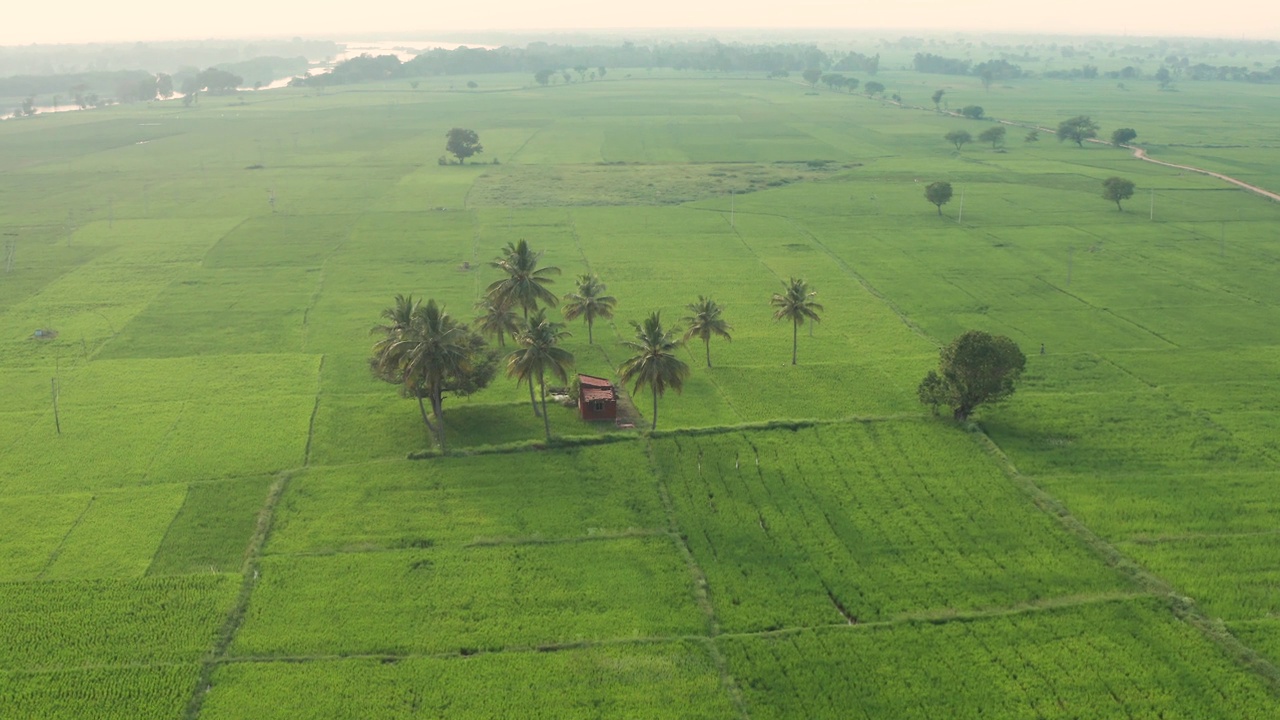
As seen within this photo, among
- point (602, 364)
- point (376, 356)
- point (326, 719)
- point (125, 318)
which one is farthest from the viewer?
point (125, 318)

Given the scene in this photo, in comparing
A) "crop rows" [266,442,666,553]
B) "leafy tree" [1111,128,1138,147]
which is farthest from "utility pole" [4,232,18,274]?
"leafy tree" [1111,128,1138,147]

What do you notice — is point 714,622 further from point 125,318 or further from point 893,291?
point 125,318

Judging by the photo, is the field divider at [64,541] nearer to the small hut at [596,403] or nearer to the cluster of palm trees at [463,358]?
the cluster of palm trees at [463,358]

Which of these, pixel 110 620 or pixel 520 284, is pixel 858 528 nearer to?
pixel 520 284

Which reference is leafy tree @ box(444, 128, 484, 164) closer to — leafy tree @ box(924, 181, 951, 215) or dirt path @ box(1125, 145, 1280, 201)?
leafy tree @ box(924, 181, 951, 215)

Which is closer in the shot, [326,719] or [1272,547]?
[326,719]

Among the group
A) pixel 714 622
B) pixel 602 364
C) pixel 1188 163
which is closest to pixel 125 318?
pixel 602 364

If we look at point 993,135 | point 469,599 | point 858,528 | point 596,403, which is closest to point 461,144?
point 993,135
